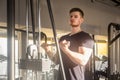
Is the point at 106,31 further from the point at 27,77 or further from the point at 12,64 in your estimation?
the point at 12,64

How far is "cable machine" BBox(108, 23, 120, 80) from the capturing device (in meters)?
4.14

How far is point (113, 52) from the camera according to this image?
14.6 feet

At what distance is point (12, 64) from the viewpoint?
1.48 metres

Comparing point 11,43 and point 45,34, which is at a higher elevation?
point 45,34

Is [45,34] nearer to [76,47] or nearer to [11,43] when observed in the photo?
[76,47]

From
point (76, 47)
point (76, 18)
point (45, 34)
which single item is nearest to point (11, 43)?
point (76, 47)

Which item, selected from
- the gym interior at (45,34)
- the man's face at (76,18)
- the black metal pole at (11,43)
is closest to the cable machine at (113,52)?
the gym interior at (45,34)

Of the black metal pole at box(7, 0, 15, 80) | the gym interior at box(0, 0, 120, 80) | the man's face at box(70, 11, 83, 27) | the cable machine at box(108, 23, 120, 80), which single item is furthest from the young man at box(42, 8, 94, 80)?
the cable machine at box(108, 23, 120, 80)

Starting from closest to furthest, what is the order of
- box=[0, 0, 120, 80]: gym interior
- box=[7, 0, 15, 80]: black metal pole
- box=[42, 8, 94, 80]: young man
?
1. box=[7, 0, 15, 80]: black metal pole
2. box=[0, 0, 120, 80]: gym interior
3. box=[42, 8, 94, 80]: young man

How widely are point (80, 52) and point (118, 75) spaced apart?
2536 millimetres

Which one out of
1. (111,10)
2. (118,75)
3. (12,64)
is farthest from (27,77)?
(111,10)

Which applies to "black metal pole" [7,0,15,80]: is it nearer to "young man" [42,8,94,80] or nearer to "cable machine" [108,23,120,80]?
"young man" [42,8,94,80]

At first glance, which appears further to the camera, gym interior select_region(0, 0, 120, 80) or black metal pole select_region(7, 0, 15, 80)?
gym interior select_region(0, 0, 120, 80)

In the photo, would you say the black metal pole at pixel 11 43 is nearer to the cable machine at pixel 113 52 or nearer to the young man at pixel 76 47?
the young man at pixel 76 47
